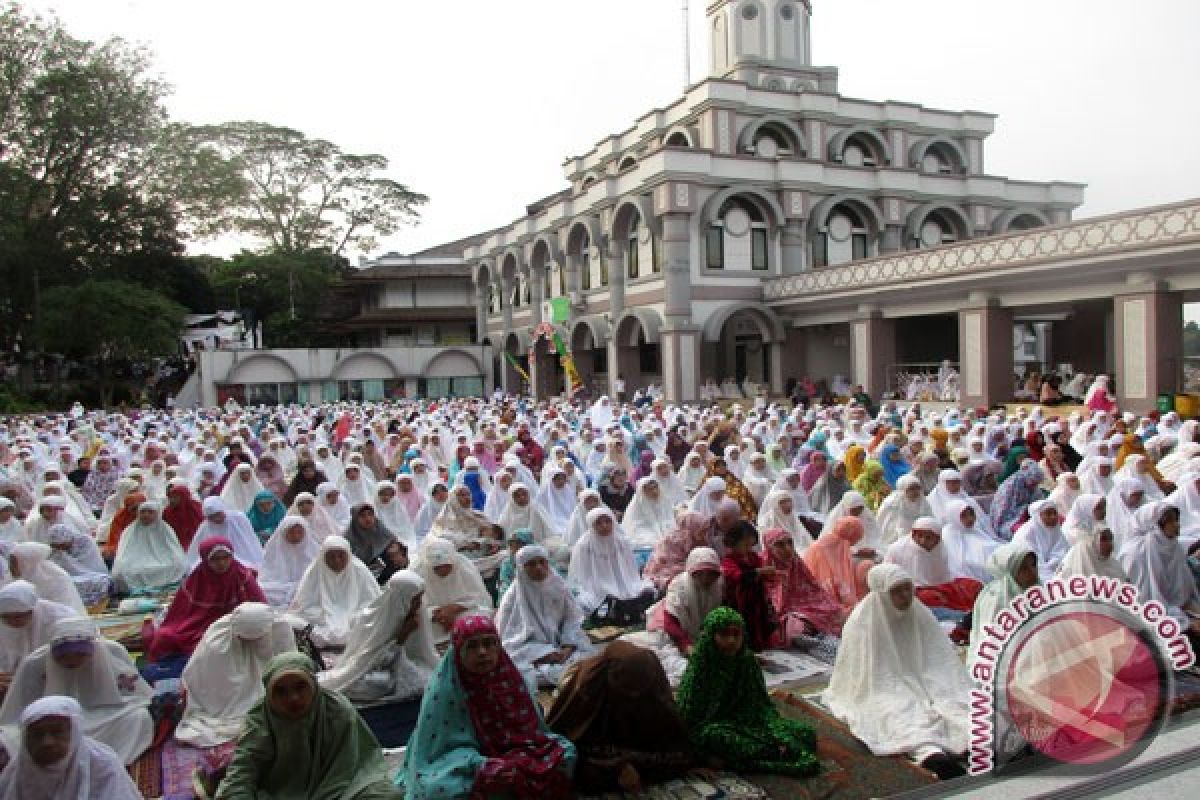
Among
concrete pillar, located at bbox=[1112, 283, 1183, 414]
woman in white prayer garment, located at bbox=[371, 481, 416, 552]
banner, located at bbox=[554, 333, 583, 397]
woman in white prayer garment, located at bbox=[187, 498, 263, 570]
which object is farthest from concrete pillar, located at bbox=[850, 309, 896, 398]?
woman in white prayer garment, located at bbox=[187, 498, 263, 570]

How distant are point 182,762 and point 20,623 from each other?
1.07 meters

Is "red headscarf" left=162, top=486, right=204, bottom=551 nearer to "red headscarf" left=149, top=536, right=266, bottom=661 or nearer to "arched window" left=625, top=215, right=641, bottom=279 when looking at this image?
"red headscarf" left=149, top=536, right=266, bottom=661

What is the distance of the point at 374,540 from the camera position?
6.31 m

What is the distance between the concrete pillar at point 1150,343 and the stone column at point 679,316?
30.1 feet

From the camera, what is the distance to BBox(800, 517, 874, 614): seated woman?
5.42 m

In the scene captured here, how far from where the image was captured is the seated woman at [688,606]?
433 centimetres

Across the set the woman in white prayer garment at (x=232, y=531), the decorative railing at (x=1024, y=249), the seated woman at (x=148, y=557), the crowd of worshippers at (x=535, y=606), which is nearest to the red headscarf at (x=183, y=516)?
the crowd of worshippers at (x=535, y=606)

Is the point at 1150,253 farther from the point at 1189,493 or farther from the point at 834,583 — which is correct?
the point at 834,583

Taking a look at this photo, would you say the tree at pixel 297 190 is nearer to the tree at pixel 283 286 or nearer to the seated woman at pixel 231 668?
the tree at pixel 283 286

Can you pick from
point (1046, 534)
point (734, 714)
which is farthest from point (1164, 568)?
point (734, 714)

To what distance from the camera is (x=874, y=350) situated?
18719 millimetres

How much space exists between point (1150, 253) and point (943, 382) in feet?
18.1

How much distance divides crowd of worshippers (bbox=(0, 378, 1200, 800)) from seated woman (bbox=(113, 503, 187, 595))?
0.02m

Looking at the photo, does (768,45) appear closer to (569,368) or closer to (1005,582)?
(569,368)
